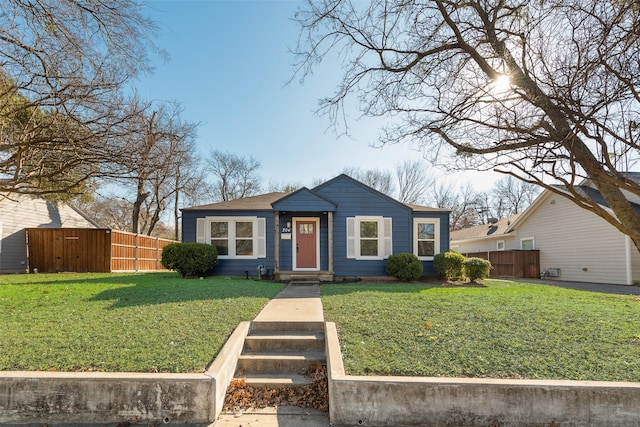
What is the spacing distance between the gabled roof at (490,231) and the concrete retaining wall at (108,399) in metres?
20.7

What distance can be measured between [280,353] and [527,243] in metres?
18.5

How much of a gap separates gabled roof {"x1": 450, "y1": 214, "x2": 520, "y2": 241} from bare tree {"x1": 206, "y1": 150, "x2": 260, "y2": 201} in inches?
786

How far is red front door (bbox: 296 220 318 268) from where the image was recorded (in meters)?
12.7

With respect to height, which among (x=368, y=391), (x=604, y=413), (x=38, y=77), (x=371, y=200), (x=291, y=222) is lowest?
(x=604, y=413)

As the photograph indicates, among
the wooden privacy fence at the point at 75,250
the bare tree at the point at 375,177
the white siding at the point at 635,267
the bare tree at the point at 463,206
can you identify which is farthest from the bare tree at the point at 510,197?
the wooden privacy fence at the point at 75,250

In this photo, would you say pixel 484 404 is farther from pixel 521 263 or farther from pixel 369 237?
pixel 521 263

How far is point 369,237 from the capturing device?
1277cm

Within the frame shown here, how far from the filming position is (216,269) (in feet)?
41.2

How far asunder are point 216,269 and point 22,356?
8875 mm

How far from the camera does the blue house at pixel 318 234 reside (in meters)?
12.6

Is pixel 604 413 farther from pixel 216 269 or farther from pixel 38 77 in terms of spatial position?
pixel 216 269

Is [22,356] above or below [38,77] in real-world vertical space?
below

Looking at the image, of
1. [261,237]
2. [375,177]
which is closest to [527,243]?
[261,237]

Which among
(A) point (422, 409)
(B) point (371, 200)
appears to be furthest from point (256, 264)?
(A) point (422, 409)
